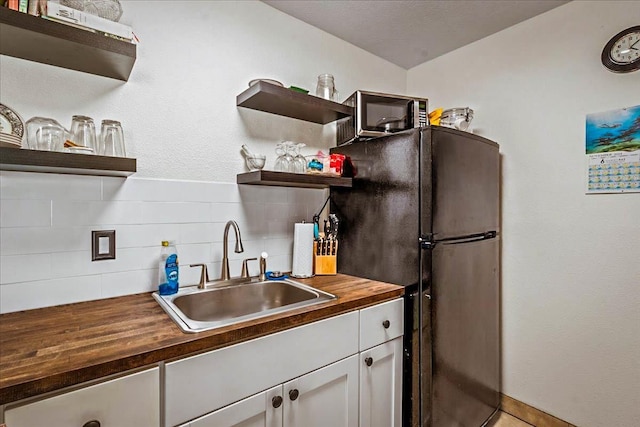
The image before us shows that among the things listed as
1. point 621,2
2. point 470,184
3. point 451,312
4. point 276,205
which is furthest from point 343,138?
point 621,2

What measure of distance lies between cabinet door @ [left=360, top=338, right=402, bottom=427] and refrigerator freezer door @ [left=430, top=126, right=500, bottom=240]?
59cm

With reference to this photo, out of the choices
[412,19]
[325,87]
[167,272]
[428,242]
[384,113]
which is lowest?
[167,272]

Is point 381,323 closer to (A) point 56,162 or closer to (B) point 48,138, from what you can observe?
(A) point 56,162

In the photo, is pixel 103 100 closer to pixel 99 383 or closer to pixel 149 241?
pixel 149 241

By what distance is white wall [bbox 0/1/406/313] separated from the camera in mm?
1203

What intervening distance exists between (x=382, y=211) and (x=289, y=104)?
2.49 ft

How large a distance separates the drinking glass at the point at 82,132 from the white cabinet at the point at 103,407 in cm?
86

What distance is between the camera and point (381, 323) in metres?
1.47

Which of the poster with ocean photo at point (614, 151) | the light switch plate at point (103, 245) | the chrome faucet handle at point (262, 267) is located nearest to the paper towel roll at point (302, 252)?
the chrome faucet handle at point (262, 267)

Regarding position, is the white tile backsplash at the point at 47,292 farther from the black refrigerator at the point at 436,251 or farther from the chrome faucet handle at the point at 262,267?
the black refrigerator at the point at 436,251

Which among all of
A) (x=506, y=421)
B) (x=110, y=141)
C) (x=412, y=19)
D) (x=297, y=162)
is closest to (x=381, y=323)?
(x=297, y=162)

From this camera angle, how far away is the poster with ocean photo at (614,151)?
5.27ft

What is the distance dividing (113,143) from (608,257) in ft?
7.92

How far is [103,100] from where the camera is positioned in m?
1.35
